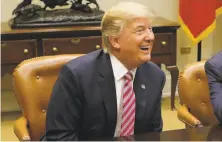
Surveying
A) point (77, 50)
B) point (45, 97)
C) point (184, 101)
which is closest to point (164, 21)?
point (77, 50)

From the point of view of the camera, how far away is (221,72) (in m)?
2.09

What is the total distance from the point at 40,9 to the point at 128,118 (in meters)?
2.10

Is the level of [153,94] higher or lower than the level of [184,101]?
higher

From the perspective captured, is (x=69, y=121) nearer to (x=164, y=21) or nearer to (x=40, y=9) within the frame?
(x=40, y=9)

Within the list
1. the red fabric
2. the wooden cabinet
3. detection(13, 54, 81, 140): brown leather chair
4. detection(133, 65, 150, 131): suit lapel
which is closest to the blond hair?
detection(133, 65, 150, 131): suit lapel

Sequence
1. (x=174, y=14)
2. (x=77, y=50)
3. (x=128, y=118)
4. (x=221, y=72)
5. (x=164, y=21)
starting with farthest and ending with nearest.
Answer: (x=174, y=14), (x=164, y=21), (x=77, y=50), (x=221, y=72), (x=128, y=118)

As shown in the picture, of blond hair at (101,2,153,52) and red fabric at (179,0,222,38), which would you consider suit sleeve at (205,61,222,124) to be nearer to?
blond hair at (101,2,153,52)

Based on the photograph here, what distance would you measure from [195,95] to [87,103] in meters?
0.74

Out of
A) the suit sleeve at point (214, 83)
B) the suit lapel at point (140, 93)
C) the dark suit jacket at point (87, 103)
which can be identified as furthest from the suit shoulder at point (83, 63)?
the suit sleeve at point (214, 83)

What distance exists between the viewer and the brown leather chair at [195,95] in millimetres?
2273

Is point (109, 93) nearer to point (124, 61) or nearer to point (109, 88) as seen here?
point (109, 88)

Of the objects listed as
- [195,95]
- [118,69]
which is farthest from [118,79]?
[195,95]

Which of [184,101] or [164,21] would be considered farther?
[164,21]

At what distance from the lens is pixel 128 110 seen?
1818mm
